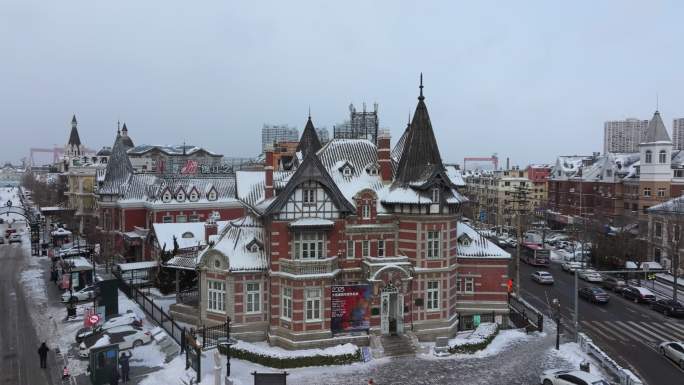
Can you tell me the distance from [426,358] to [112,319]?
A: 19.4 m

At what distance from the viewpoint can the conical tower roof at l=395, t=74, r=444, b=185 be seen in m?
33.0

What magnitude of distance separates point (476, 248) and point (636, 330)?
1199cm

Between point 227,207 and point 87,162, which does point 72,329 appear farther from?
point 87,162

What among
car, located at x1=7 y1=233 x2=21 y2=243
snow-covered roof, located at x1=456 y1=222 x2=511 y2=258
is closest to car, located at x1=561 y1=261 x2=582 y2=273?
snow-covered roof, located at x1=456 y1=222 x2=511 y2=258

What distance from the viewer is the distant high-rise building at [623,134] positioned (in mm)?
146500

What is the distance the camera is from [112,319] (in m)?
32.7

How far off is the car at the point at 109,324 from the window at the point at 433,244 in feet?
60.4

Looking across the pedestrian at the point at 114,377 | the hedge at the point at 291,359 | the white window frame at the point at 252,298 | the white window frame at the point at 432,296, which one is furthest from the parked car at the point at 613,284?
the pedestrian at the point at 114,377

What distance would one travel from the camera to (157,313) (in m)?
36.9

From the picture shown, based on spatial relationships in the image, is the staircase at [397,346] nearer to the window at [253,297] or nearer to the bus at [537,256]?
the window at [253,297]

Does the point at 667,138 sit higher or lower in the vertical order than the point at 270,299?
higher

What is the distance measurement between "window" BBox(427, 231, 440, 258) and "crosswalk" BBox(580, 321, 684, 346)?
12.4 m

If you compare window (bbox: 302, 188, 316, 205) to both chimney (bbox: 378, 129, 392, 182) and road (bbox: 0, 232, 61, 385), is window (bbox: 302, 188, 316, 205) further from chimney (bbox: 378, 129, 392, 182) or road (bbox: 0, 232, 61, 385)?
road (bbox: 0, 232, 61, 385)

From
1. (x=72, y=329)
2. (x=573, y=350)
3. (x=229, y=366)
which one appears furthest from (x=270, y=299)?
(x=573, y=350)
